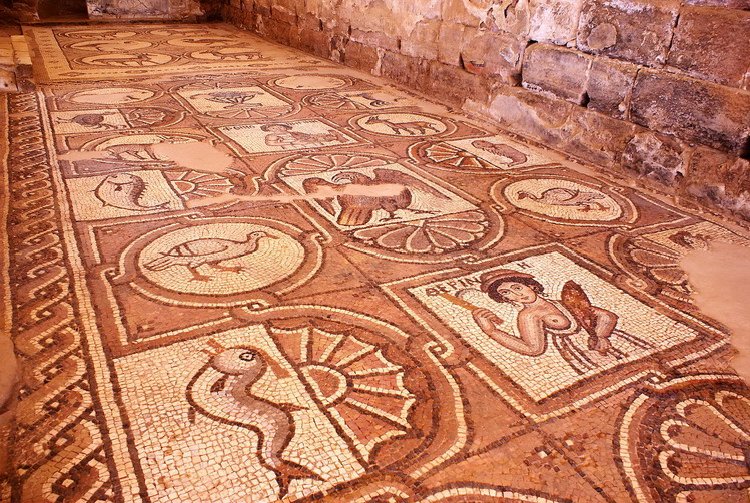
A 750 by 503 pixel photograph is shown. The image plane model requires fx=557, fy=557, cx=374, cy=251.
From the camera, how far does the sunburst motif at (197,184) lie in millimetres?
2367

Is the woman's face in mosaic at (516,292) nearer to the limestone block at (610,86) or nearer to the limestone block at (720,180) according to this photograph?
the limestone block at (720,180)

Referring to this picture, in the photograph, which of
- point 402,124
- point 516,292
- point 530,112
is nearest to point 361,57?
point 402,124

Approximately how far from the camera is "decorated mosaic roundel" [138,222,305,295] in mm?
1723

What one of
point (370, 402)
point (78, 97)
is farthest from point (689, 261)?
point (78, 97)

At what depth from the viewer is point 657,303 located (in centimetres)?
172

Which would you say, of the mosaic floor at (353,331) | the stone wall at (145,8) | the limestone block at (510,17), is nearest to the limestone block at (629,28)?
the limestone block at (510,17)

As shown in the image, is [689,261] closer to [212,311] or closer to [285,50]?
[212,311]

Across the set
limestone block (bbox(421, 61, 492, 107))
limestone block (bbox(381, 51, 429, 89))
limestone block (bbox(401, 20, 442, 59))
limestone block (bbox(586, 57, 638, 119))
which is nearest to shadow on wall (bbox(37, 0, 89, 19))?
limestone block (bbox(381, 51, 429, 89))

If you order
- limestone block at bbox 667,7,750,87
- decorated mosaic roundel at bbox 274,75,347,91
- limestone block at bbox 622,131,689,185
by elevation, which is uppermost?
limestone block at bbox 667,7,750,87

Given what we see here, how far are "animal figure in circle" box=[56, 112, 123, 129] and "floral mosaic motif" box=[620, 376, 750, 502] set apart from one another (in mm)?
2996

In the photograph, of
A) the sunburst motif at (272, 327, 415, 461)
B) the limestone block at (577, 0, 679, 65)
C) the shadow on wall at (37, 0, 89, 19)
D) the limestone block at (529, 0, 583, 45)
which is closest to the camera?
the sunburst motif at (272, 327, 415, 461)

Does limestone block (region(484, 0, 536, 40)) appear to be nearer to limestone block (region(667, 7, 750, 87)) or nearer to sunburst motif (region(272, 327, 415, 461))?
limestone block (region(667, 7, 750, 87))

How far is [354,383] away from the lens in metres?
1.34

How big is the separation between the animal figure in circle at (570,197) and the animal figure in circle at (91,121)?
7.62ft
